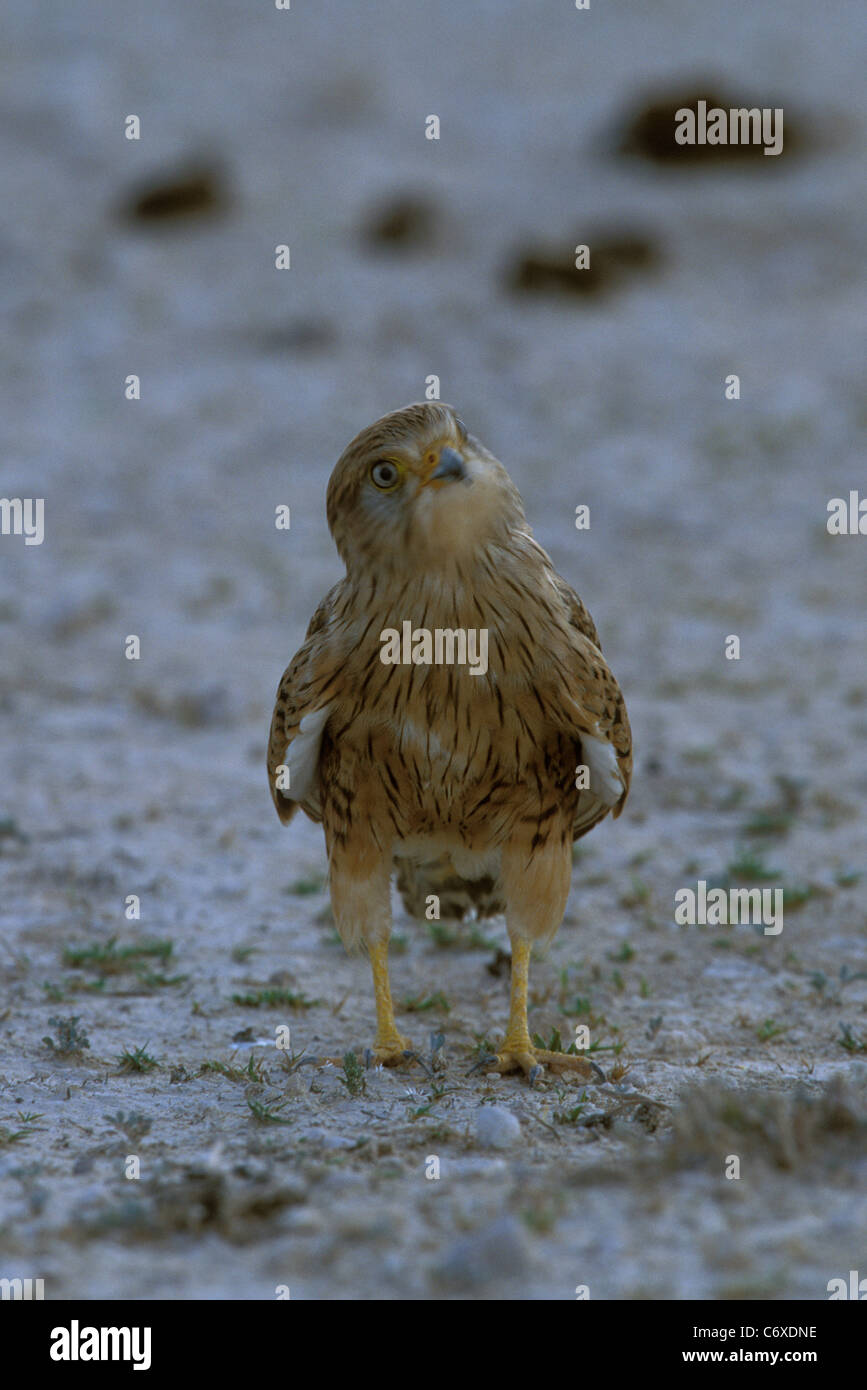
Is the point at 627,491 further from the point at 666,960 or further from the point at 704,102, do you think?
the point at 704,102

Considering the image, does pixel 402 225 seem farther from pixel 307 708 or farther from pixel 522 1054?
pixel 522 1054

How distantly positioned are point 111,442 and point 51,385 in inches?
58.5

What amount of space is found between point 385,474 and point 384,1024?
1.69 meters

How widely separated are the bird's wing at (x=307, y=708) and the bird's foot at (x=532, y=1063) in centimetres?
99

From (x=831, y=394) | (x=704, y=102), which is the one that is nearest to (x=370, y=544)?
(x=831, y=394)

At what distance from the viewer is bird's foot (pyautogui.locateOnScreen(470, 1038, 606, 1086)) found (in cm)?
445

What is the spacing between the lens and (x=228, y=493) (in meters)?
12.2

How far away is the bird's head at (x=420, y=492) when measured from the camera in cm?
406

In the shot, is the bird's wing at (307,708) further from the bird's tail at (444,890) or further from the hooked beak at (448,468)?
the hooked beak at (448,468)

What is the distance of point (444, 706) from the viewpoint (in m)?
4.27

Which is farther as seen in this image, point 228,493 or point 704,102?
point 704,102

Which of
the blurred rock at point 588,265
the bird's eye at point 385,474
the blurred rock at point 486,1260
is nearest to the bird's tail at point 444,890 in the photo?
the bird's eye at point 385,474

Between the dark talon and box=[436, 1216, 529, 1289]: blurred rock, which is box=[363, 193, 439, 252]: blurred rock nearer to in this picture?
the dark talon

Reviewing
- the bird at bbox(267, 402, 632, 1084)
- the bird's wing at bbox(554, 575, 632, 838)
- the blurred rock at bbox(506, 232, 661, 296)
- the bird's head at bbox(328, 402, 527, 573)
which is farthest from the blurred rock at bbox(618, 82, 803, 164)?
the bird's head at bbox(328, 402, 527, 573)
